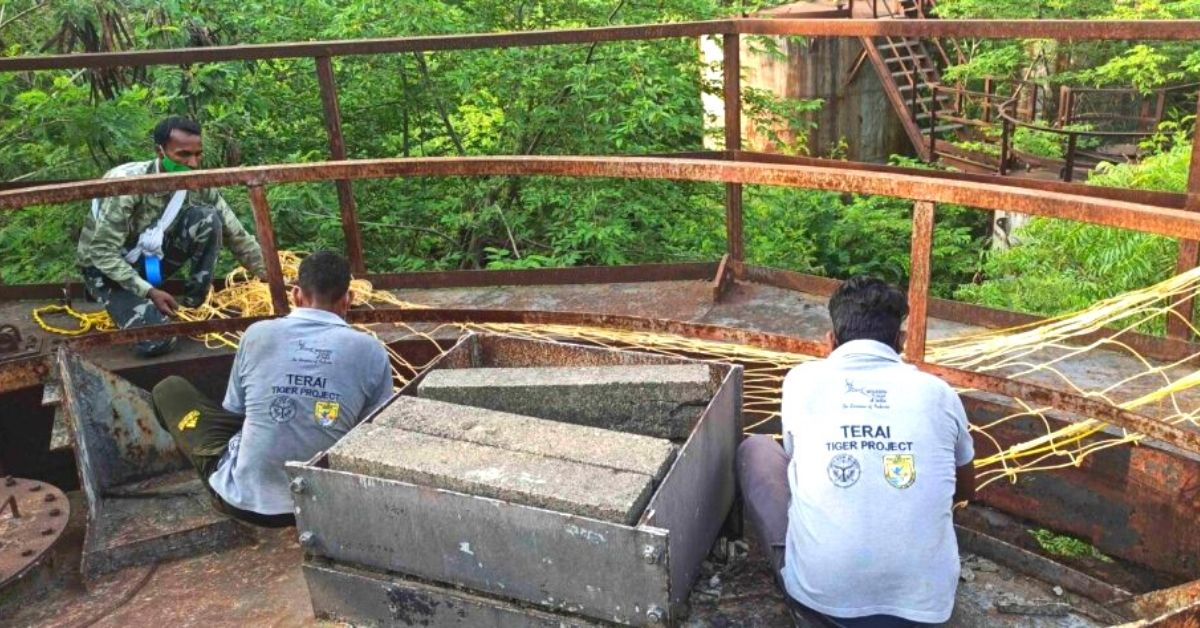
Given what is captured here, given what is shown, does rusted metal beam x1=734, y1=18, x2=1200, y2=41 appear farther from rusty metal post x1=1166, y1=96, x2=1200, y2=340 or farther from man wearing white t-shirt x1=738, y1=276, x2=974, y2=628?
man wearing white t-shirt x1=738, y1=276, x2=974, y2=628

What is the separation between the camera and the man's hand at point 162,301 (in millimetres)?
4574

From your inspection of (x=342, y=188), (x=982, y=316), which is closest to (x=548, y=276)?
(x=342, y=188)

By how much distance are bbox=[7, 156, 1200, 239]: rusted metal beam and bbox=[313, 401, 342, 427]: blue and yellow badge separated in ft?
3.94

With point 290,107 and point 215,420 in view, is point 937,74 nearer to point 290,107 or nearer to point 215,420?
point 290,107

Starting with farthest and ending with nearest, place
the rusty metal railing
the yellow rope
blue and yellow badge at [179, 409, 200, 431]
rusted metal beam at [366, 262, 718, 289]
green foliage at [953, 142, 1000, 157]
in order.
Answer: green foliage at [953, 142, 1000, 157], rusted metal beam at [366, 262, 718, 289], the yellow rope, blue and yellow badge at [179, 409, 200, 431], the rusty metal railing

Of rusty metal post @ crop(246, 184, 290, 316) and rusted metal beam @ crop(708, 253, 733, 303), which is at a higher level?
rusty metal post @ crop(246, 184, 290, 316)

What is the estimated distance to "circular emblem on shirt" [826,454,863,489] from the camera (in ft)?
8.54

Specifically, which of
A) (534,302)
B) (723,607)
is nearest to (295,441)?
(723,607)

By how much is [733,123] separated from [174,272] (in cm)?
300

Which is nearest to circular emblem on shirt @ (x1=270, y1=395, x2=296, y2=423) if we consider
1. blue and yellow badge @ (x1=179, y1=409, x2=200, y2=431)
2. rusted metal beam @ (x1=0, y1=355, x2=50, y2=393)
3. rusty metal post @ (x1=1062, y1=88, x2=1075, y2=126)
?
blue and yellow badge @ (x1=179, y1=409, x2=200, y2=431)

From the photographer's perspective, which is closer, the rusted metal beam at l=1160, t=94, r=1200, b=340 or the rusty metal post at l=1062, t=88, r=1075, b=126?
the rusted metal beam at l=1160, t=94, r=1200, b=340

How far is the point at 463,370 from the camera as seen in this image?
3330 mm

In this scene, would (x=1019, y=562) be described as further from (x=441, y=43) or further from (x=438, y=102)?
(x=438, y=102)

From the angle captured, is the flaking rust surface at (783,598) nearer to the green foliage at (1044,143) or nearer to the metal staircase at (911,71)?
the metal staircase at (911,71)
